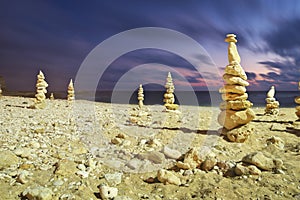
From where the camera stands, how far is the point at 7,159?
237 inches

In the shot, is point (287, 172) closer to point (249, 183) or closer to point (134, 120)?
point (249, 183)

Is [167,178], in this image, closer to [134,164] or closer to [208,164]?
[134,164]

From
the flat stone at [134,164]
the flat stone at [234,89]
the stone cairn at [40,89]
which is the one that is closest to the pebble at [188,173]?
→ the flat stone at [134,164]

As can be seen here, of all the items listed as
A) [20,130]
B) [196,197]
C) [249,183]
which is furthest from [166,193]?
[20,130]

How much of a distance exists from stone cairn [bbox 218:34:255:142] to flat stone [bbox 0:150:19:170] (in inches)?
341

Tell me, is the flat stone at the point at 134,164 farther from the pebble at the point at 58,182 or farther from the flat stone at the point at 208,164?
the pebble at the point at 58,182

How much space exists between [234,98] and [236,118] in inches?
45.1

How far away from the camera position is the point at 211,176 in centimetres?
638

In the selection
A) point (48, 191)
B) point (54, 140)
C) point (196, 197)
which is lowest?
point (196, 197)

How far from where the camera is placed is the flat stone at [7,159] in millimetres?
5810

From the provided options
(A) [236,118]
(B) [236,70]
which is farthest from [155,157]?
(B) [236,70]

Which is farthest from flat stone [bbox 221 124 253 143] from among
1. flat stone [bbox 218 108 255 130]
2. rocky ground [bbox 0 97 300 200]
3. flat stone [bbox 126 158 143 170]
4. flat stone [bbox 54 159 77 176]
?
flat stone [bbox 54 159 77 176]

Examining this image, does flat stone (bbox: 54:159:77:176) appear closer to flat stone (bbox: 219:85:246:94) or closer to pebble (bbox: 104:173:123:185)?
pebble (bbox: 104:173:123:185)

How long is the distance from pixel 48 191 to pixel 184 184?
10.5 ft
